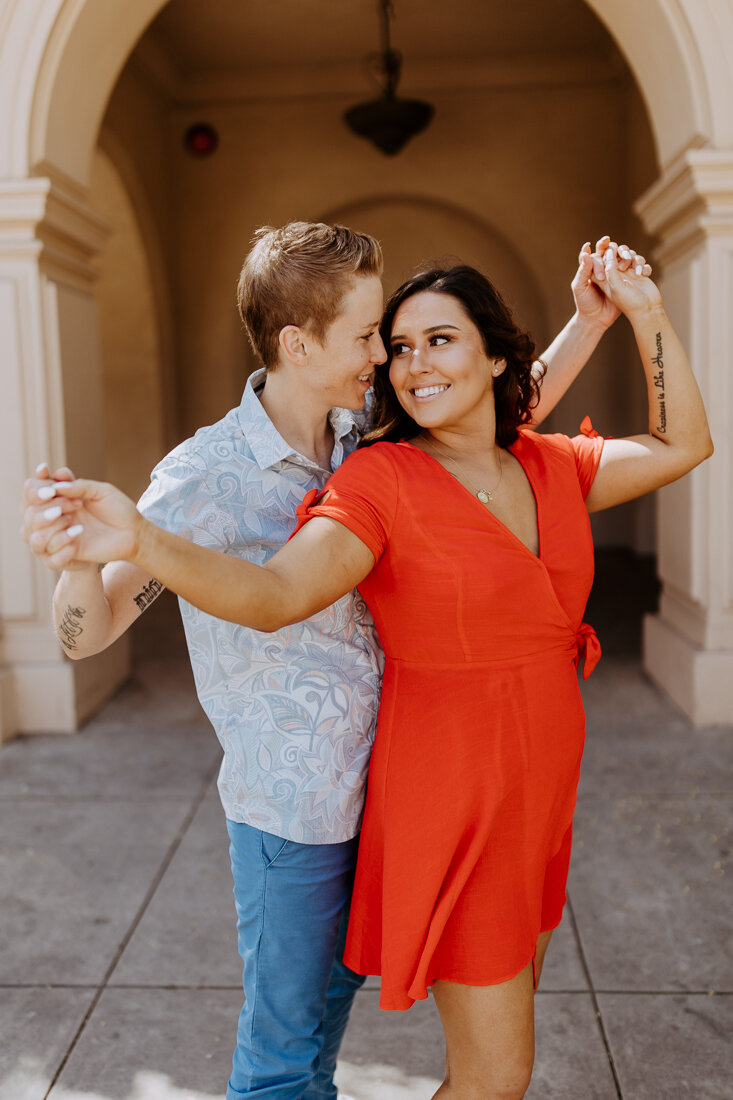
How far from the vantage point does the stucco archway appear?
4289 mm

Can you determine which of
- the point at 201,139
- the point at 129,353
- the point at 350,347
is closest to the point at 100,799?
the point at 350,347

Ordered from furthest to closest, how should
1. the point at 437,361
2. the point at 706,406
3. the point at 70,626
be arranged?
the point at 706,406 < the point at 437,361 < the point at 70,626

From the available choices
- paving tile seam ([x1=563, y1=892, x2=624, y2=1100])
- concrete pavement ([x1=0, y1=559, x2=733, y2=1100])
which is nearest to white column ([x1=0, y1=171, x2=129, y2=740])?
concrete pavement ([x1=0, y1=559, x2=733, y2=1100])

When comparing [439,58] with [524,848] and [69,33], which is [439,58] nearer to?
[69,33]

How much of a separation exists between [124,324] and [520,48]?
4.35 meters

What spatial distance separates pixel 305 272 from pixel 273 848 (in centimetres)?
97

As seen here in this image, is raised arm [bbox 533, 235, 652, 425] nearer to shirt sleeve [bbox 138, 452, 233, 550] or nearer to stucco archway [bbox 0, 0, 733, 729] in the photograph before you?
shirt sleeve [bbox 138, 452, 233, 550]

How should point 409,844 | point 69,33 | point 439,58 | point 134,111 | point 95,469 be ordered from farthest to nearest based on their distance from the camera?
point 439,58 < point 134,111 < point 95,469 < point 69,33 < point 409,844

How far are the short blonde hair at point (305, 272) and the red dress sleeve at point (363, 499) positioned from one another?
259 mm

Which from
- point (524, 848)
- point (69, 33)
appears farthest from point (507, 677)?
point (69, 33)

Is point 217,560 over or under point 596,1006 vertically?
over

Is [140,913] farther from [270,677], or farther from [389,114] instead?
[389,114]

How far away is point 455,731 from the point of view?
158 cm

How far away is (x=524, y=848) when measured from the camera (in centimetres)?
160
